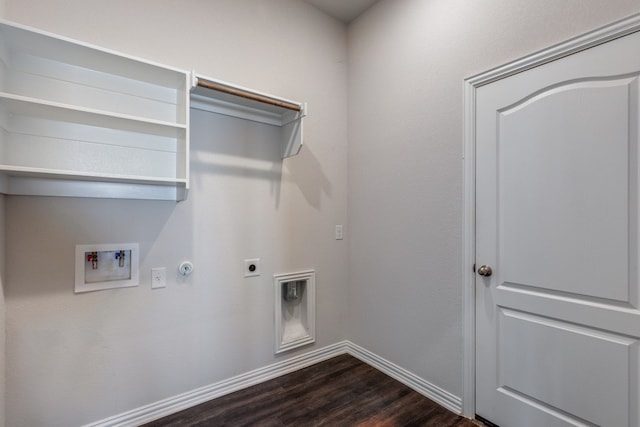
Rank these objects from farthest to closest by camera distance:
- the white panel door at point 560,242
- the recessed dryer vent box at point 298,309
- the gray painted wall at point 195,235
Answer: the recessed dryer vent box at point 298,309 → the gray painted wall at point 195,235 → the white panel door at point 560,242

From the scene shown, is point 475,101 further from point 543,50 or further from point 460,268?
point 460,268

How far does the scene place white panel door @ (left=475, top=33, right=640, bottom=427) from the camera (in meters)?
1.31

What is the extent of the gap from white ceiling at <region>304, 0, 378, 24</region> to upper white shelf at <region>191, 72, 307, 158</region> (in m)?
0.99

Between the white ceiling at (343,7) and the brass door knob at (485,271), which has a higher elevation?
the white ceiling at (343,7)

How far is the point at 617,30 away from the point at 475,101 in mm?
625

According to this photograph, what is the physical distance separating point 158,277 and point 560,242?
2.16 m

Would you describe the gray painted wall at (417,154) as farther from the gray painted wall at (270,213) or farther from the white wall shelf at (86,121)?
the white wall shelf at (86,121)

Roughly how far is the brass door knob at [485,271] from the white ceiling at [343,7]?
2127 millimetres

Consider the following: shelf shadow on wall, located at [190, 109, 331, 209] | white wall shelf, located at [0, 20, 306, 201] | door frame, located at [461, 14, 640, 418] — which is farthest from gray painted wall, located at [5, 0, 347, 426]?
door frame, located at [461, 14, 640, 418]

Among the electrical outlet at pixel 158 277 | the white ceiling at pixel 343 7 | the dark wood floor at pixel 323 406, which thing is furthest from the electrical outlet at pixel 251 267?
the white ceiling at pixel 343 7

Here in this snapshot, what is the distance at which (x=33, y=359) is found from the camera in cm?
152

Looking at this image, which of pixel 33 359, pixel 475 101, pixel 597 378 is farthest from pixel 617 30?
pixel 33 359

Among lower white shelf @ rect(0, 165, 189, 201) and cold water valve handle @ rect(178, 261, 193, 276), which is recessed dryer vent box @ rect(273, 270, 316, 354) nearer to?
cold water valve handle @ rect(178, 261, 193, 276)

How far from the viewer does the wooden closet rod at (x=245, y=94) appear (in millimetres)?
1729
